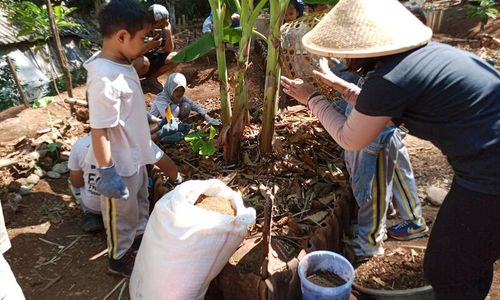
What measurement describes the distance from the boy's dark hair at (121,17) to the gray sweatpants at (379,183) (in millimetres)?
1488

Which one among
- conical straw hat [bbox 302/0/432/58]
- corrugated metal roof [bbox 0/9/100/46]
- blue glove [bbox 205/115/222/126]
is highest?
conical straw hat [bbox 302/0/432/58]

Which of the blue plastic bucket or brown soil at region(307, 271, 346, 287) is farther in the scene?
brown soil at region(307, 271, 346, 287)

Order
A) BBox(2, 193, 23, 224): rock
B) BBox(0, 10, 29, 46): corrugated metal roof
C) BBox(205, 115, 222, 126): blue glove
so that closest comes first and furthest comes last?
BBox(2, 193, 23, 224): rock < BBox(205, 115, 222, 126): blue glove < BBox(0, 10, 29, 46): corrugated metal roof

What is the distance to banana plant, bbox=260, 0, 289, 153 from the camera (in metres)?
2.70

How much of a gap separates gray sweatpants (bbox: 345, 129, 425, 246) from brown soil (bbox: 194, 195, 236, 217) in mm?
860

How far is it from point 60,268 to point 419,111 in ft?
8.02

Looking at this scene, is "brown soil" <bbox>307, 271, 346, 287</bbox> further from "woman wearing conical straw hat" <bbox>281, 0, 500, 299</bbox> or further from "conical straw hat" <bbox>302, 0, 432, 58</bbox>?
"conical straw hat" <bbox>302, 0, 432, 58</bbox>

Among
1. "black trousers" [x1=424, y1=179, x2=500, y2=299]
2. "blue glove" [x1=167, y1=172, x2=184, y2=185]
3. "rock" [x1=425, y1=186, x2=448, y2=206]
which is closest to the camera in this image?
"black trousers" [x1=424, y1=179, x2=500, y2=299]

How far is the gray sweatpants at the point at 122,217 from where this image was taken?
2.42 m

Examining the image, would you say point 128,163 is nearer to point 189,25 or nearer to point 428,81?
point 428,81

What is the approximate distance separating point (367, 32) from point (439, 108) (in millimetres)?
396

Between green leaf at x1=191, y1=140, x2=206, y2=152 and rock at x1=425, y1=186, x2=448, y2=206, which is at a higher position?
green leaf at x1=191, y1=140, x2=206, y2=152

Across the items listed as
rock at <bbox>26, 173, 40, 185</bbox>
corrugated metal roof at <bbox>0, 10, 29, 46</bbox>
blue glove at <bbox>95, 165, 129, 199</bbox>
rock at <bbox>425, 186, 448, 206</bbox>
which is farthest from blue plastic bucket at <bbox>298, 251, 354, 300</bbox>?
corrugated metal roof at <bbox>0, 10, 29, 46</bbox>

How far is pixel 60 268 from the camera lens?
2.71 metres
